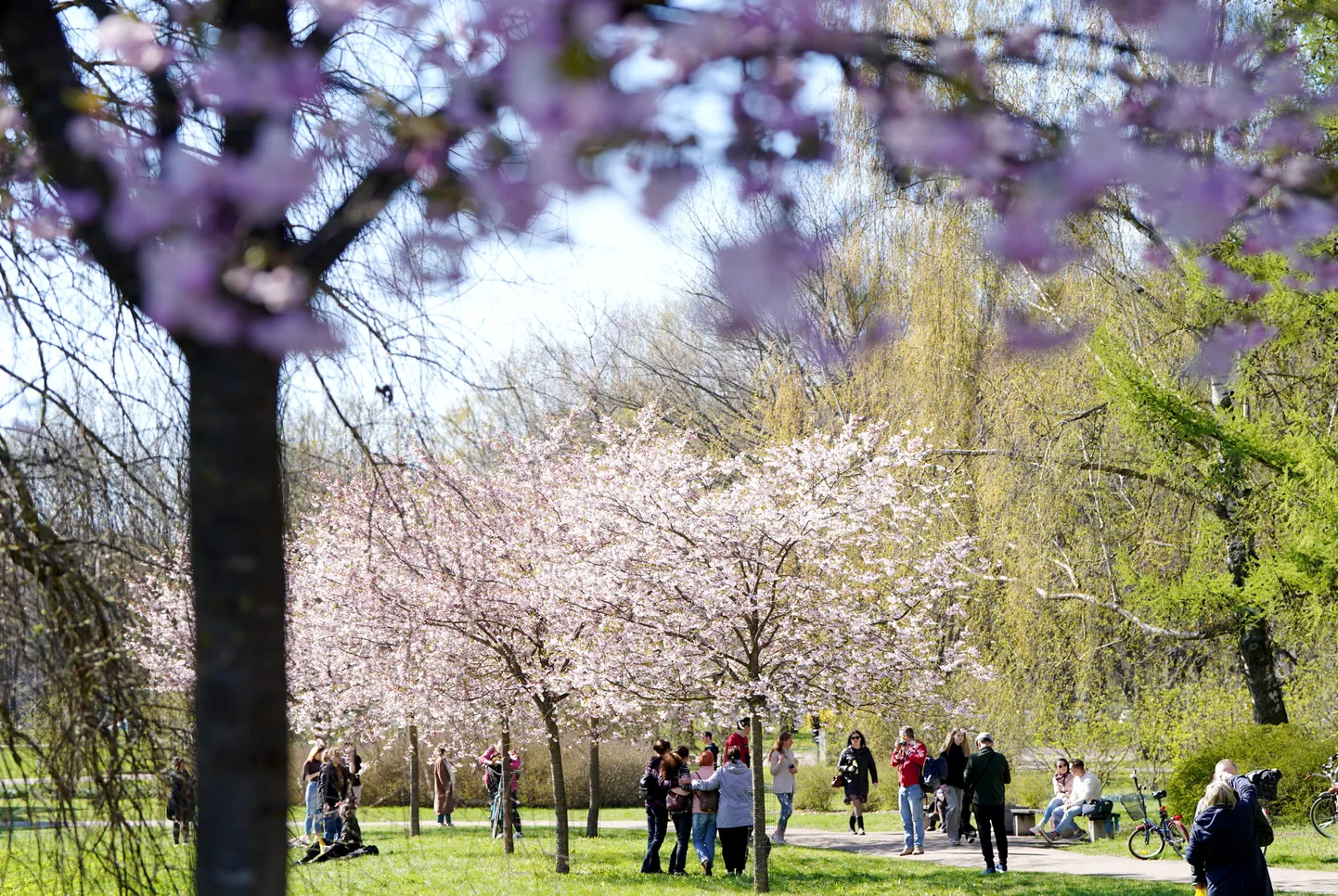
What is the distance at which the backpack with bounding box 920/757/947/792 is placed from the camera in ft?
59.7

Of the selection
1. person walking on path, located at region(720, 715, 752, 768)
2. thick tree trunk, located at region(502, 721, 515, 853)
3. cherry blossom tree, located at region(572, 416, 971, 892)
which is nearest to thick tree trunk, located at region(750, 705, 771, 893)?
cherry blossom tree, located at region(572, 416, 971, 892)

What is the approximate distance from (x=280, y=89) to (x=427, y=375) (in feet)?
8.19

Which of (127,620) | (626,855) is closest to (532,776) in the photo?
(626,855)

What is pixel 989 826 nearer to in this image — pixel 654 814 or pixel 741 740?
pixel 741 740

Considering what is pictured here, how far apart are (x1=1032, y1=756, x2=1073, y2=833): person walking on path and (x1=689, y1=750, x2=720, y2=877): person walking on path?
602cm

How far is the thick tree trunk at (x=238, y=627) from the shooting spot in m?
2.74

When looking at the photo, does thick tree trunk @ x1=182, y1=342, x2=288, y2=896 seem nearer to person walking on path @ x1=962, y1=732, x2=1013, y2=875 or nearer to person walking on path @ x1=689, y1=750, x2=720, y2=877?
person walking on path @ x1=689, y1=750, x2=720, y2=877

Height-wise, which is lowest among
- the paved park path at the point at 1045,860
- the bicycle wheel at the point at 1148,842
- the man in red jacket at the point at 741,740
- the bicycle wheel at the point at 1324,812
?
the paved park path at the point at 1045,860

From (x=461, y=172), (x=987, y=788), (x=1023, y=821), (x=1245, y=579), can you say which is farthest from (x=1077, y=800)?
(x=461, y=172)

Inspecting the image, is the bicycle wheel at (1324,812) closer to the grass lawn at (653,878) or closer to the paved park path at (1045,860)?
the paved park path at (1045,860)

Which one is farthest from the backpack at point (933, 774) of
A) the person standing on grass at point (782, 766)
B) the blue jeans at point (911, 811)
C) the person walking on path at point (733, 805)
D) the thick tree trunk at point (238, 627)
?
the thick tree trunk at point (238, 627)

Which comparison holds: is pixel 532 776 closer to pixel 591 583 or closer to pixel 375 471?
pixel 591 583

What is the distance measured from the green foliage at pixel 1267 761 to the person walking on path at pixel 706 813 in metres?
6.52

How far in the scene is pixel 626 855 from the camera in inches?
658
